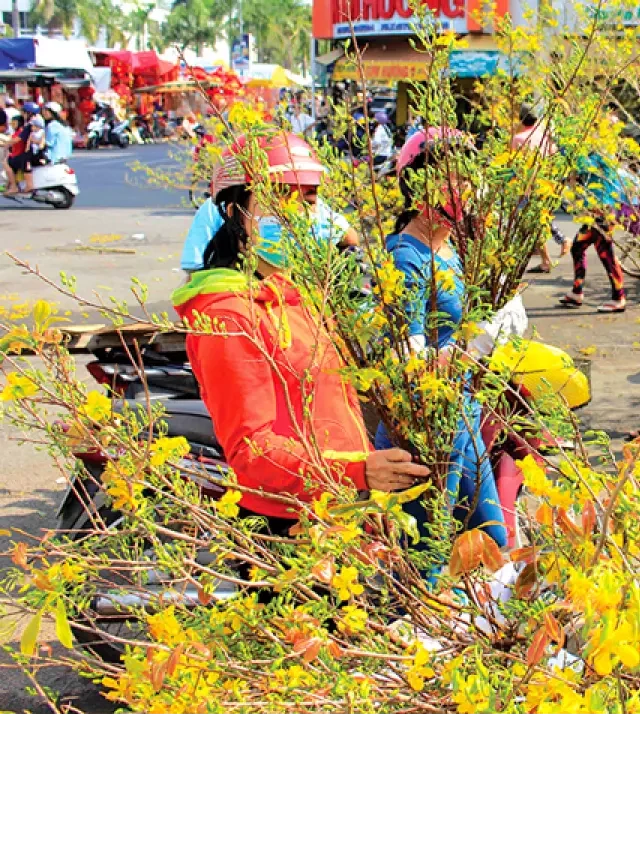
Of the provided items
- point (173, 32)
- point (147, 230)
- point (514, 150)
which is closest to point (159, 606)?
point (514, 150)

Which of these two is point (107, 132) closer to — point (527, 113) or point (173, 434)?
point (173, 434)

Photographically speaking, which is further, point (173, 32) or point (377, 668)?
point (173, 32)

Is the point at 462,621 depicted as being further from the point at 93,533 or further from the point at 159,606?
the point at 93,533

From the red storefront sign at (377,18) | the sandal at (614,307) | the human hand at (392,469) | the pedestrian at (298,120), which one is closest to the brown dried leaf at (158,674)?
the human hand at (392,469)

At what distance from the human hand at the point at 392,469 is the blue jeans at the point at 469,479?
8 centimetres

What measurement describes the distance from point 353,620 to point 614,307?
28.2ft

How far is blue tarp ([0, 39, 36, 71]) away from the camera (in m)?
35.2

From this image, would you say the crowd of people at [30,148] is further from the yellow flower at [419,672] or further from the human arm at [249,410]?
the yellow flower at [419,672]

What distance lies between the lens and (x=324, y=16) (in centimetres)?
2025

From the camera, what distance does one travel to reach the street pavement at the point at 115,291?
512 centimetres

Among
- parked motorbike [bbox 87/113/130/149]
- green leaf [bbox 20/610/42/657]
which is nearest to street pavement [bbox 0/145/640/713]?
green leaf [bbox 20/610/42/657]

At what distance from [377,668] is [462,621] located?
0.56 ft

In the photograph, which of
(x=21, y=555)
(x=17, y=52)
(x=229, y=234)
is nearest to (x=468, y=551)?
(x=21, y=555)
